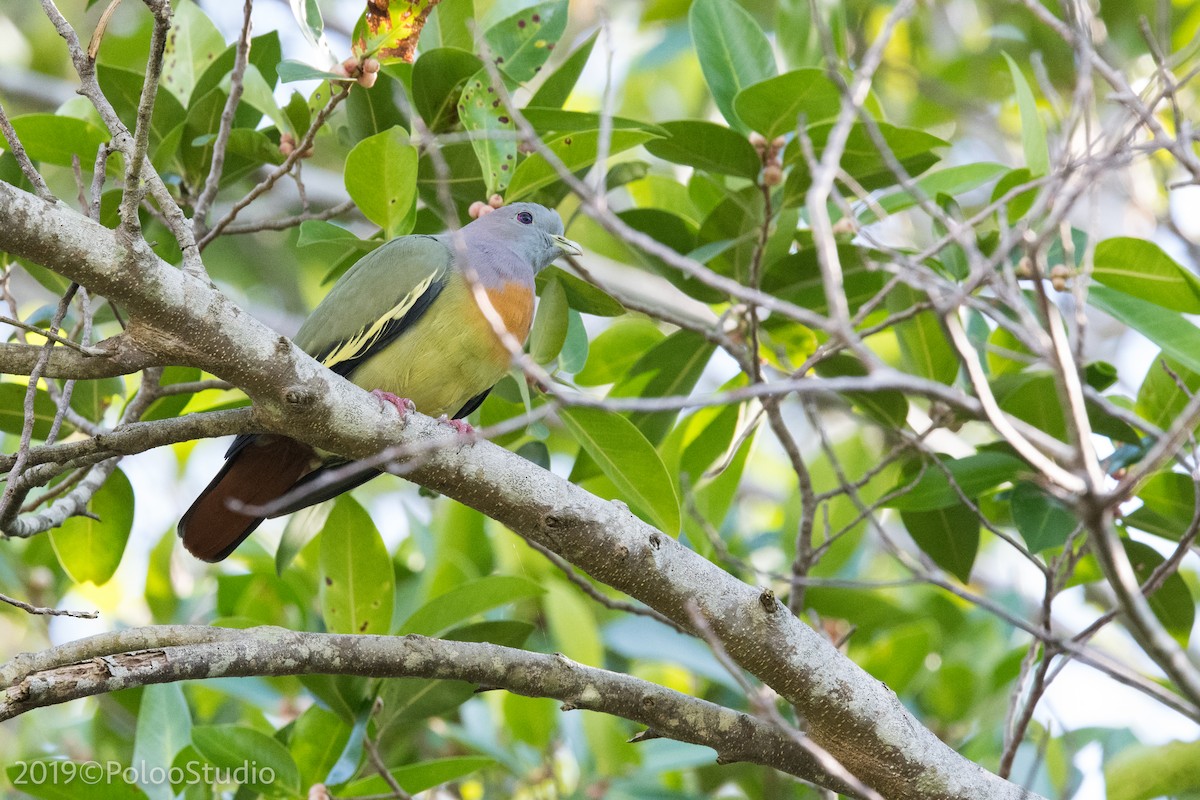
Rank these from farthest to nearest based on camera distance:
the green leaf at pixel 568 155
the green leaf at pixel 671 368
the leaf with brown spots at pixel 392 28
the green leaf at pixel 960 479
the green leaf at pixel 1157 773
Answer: the green leaf at pixel 671 368 < the green leaf at pixel 960 479 < the green leaf at pixel 1157 773 < the green leaf at pixel 568 155 < the leaf with brown spots at pixel 392 28

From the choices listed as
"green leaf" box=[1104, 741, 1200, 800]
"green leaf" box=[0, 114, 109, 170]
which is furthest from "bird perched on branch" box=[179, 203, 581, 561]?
"green leaf" box=[1104, 741, 1200, 800]

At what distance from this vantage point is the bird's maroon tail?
10.4ft

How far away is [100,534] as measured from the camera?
3332 millimetres

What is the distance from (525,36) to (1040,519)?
1927mm

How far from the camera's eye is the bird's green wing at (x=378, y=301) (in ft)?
10.4

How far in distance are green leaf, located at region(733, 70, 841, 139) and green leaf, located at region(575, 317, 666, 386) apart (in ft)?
2.88

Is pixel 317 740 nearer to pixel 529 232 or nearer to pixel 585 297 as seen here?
pixel 585 297

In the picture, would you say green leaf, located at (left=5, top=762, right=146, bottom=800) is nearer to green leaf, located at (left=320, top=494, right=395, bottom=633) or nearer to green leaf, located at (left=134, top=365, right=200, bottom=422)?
green leaf, located at (left=320, top=494, right=395, bottom=633)

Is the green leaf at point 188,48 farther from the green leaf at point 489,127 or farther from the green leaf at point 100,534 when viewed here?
the green leaf at point 100,534

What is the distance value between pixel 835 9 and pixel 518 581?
2.14 m

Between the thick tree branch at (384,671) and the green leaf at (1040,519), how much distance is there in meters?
0.99

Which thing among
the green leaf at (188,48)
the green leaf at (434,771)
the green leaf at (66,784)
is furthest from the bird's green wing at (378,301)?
the green leaf at (66,784)

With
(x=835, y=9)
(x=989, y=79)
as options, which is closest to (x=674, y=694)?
(x=835, y=9)

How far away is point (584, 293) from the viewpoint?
3.10 m
